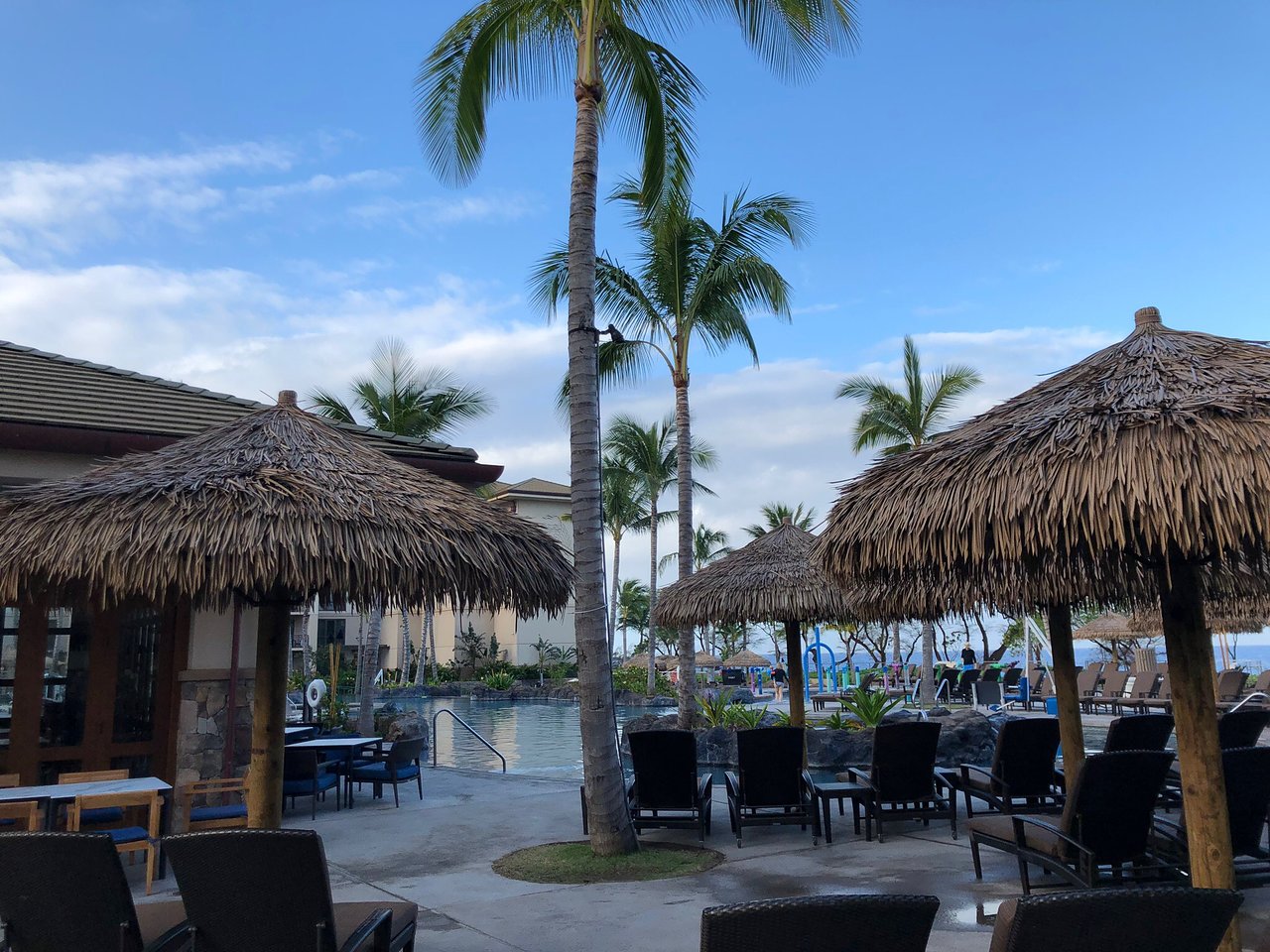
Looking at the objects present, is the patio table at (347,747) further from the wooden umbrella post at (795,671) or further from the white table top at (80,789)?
the wooden umbrella post at (795,671)

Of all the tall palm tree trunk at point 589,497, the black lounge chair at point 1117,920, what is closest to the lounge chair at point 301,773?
the tall palm tree trunk at point 589,497

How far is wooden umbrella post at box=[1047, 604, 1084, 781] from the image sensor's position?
709 cm

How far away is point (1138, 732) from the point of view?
762 centimetres

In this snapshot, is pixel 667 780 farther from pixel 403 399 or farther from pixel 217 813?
pixel 403 399

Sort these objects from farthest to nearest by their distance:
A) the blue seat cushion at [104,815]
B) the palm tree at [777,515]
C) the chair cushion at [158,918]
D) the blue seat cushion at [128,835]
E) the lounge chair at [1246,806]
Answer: the palm tree at [777,515], the blue seat cushion at [104,815], the blue seat cushion at [128,835], the lounge chair at [1246,806], the chair cushion at [158,918]

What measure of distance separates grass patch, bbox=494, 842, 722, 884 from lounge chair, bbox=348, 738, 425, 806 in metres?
3.00

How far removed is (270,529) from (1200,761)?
465cm

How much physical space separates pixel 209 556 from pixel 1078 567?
5.45 metres

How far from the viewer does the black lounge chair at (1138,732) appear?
7512 millimetres

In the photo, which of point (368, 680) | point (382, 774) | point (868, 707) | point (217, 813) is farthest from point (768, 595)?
point (368, 680)

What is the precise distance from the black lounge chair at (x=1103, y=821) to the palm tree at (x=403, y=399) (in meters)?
19.1

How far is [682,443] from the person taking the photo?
16.1 metres

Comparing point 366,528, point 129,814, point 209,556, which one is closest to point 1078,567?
point 366,528

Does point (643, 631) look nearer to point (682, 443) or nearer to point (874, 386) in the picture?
point (874, 386)
